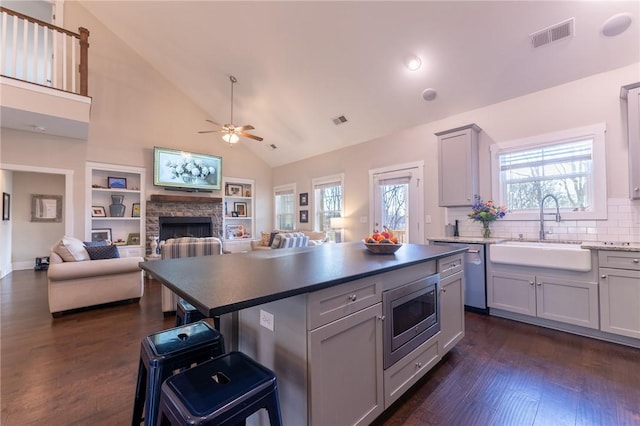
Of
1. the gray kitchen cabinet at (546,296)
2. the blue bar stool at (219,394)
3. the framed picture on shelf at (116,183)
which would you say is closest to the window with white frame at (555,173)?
the gray kitchen cabinet at (546,296)

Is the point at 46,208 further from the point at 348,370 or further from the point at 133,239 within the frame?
the point at 348,370

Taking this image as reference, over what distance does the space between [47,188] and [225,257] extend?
7727 mm

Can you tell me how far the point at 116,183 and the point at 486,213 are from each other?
6908 millimetres

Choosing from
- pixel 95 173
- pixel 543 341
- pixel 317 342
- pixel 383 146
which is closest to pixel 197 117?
pixel 95 173

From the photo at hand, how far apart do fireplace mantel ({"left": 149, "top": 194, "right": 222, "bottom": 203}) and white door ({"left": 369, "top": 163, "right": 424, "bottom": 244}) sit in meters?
3.96

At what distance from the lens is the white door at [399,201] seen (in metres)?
4.55

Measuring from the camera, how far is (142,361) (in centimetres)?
132

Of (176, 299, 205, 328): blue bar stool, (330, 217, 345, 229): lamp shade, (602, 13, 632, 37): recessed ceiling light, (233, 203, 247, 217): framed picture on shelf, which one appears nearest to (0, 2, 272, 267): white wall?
(233, 203, 247, 217): framed picture on shelf

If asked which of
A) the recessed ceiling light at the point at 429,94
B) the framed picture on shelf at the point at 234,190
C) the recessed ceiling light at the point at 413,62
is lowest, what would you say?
the framed picture on shelf at the point at 234,190

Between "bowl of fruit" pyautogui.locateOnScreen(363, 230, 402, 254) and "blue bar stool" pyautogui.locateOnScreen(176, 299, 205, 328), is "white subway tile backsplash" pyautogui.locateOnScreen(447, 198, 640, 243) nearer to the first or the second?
"bowl of fruit" pyautogui.locateOnScreen(363, 230, 402, 254)

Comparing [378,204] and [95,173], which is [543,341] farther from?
[95,173]

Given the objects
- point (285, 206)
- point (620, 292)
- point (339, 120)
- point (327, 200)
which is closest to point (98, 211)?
point (285, 206)

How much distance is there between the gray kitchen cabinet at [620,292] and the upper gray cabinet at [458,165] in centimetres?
150

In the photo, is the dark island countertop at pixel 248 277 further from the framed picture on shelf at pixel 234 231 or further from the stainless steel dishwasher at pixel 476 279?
the framed picture on shelf at pixel 234 231
